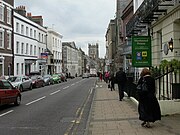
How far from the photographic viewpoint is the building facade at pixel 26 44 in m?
44.7

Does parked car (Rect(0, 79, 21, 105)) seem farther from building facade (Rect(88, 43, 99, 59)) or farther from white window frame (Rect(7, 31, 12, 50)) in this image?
building facade (Rect(88, 43, 99, 59))

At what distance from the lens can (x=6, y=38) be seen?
3975cm

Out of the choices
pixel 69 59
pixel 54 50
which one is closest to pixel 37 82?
pixel 54 50

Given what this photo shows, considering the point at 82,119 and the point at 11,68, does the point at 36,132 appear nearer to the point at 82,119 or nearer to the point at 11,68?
the point at 82,119

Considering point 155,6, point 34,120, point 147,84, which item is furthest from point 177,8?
point 34,120

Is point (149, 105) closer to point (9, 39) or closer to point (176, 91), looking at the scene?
point (176, 91)

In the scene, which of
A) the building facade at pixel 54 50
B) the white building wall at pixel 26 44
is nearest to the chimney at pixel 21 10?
the white building wall at pixel 26 44

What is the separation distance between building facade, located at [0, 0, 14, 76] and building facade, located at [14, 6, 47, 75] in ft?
6.50

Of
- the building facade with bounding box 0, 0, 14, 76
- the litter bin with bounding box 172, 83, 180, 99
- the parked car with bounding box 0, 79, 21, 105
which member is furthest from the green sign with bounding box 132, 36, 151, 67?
the building facade with bounding box 0, 0, 14, 76

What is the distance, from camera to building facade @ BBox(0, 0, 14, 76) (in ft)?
125

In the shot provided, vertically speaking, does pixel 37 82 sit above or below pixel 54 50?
below

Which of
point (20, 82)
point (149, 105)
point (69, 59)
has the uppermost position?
point (69, 59)

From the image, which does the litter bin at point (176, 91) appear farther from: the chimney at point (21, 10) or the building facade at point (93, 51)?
the building facade at point (93, 51)

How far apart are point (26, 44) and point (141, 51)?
122 ft
